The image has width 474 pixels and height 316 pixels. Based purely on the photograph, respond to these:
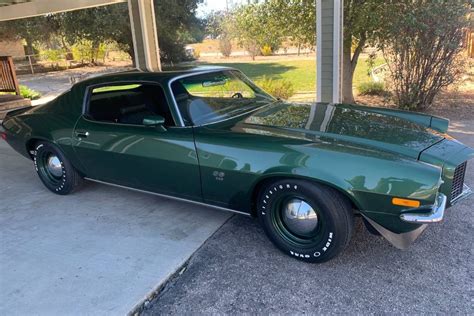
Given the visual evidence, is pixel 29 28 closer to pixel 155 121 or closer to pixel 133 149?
pixel 133 149

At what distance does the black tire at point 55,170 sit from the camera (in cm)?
432

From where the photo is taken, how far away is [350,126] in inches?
125

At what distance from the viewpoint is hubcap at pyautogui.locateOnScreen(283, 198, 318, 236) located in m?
2.85

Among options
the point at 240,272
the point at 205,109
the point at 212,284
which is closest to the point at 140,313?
the point at 212,284

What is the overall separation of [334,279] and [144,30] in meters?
7.59

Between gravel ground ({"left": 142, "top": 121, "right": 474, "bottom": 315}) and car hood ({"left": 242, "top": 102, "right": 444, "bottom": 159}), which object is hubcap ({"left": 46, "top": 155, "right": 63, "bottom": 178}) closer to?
gravel ground ({"left": 142, "top": 121, "right": 474, "bottom": 315})

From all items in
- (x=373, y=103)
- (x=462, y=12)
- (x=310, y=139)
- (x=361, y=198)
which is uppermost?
(x=462, y=12)

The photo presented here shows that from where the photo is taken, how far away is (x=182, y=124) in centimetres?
337

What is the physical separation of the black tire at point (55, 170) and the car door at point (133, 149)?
31cm

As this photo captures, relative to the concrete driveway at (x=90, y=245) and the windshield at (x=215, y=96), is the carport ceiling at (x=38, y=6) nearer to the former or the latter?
the concrete driveway at (x=90, y=245)

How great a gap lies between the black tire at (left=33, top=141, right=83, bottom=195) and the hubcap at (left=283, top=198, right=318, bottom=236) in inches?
98.3

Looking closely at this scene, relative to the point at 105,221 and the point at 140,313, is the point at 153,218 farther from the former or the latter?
the point at 140,313

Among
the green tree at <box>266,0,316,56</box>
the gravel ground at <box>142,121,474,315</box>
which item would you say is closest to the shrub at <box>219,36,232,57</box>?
the green tree at <box>266,0,316,56</box>

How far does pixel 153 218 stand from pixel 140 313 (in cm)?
135
